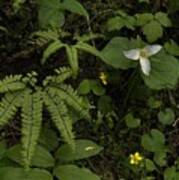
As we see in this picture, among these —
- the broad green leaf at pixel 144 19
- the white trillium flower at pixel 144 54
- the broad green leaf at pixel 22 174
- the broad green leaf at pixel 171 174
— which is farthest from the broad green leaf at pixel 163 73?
the broad green leaf at pixel 22 174

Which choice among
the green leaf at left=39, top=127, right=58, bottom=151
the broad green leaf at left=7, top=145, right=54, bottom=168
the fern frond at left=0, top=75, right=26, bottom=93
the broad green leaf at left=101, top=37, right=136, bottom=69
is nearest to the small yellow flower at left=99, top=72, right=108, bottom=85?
the broad green leaf at left=101, top=37, right=136, bottom=69

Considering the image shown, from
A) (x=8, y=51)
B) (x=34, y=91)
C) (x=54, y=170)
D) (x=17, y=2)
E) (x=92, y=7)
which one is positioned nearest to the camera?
(x=54, y=170)

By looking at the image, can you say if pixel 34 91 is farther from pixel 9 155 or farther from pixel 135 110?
pixel 135 110

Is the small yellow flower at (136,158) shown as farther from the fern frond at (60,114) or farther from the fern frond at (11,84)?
the fern frond at (11,84)

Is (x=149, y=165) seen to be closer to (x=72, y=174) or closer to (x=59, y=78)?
(x=72, y=174)

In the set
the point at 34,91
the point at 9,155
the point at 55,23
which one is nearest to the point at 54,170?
the point at 9,155
